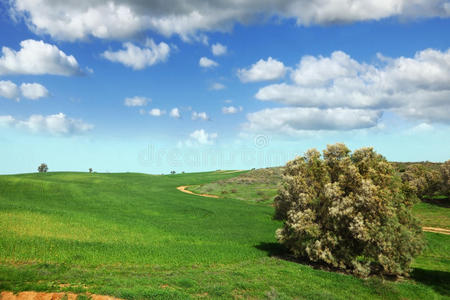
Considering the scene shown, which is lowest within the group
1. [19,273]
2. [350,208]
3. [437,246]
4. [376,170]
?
[437,246]

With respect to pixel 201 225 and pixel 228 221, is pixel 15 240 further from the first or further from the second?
pixel 228 221

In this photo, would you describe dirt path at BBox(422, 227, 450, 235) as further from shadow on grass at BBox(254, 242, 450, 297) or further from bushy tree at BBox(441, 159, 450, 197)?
bushy tree at BBox(441, 159, 450, 197)

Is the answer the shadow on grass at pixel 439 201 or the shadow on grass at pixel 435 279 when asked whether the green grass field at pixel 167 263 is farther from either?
the shadow on grass at pixel 439 201

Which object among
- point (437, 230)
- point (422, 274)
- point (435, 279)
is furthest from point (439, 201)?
point (435, 279)

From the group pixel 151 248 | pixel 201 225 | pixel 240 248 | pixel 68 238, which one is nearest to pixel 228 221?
pixel 201 225

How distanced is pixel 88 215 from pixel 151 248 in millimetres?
21141

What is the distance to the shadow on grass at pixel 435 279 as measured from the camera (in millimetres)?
26253

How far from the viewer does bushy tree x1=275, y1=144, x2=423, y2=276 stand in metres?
27.9

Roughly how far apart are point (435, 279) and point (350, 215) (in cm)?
1098

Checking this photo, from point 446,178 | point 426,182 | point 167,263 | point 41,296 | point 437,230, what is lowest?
point 437,230

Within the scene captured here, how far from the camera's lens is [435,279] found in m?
28.7

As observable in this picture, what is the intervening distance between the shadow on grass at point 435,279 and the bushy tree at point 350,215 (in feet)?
7.40

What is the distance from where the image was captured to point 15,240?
3219 cm

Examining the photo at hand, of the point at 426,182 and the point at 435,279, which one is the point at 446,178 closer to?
the point at 426,182
